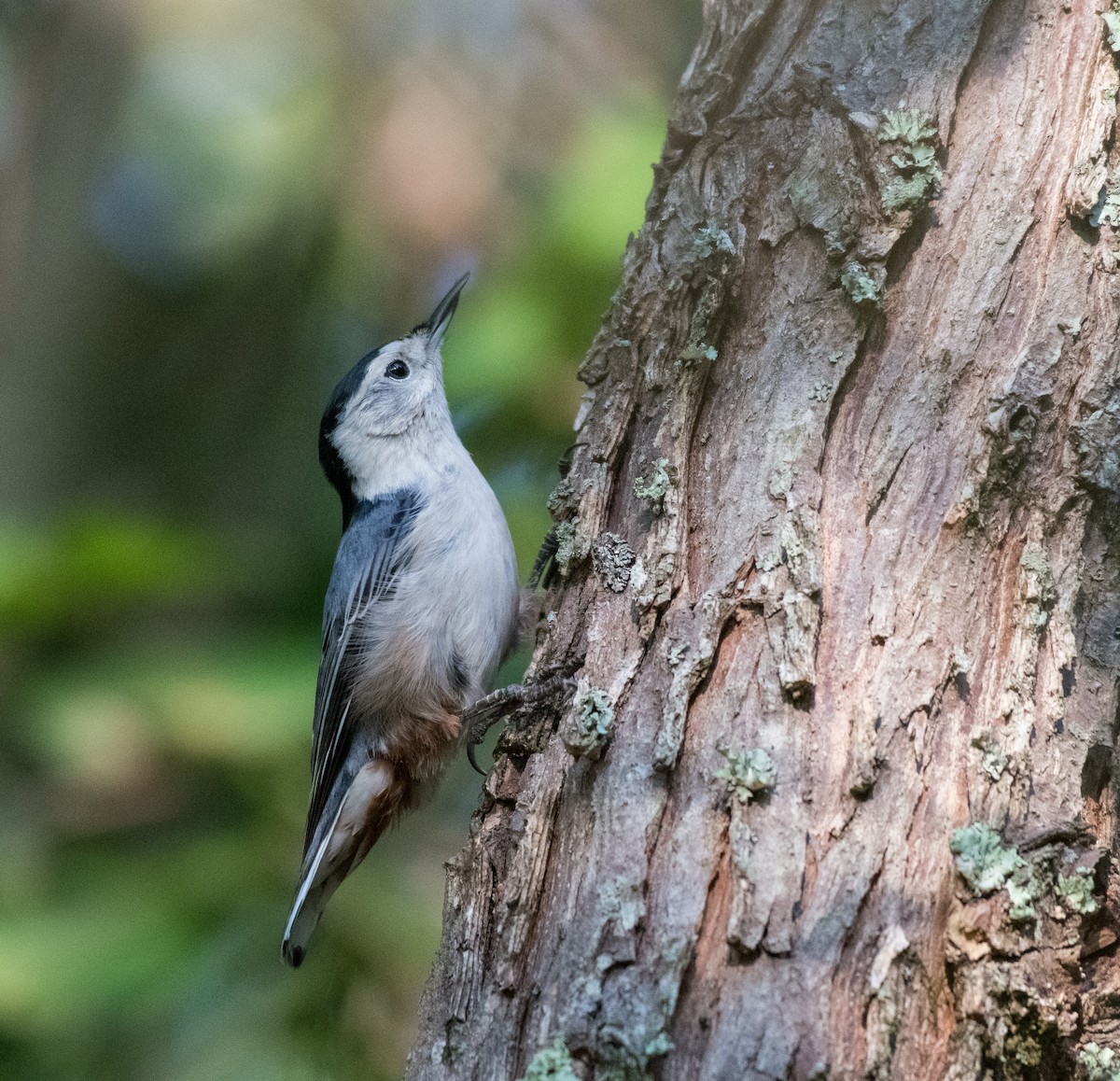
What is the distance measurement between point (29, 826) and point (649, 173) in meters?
2.15

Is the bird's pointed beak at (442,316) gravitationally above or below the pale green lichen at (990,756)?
above

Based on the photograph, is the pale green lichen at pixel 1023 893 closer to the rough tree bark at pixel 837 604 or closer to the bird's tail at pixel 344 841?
the rough tree bark at pixel 837 604

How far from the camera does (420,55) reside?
13.7 ft

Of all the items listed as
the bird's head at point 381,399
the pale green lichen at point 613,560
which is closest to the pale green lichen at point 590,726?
the pale green lichen at point 613,560

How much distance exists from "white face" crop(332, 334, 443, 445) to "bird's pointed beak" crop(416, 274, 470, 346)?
0.08 feet

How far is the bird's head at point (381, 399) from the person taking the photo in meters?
3.17

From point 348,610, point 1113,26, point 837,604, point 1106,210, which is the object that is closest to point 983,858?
point 837,604

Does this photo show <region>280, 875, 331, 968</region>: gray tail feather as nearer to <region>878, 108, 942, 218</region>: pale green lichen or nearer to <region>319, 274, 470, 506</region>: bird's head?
<region>319, 274, 470, 506</region>: bird's head

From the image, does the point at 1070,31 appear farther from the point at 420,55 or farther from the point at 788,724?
the point at 420,55

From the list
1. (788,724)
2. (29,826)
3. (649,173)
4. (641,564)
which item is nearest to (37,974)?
(29,826)

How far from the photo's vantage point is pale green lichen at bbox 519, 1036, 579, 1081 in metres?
1.25

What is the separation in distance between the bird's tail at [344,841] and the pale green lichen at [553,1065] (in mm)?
1239

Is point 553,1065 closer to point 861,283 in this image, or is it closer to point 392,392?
point 861,283

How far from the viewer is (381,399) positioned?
3223mm
